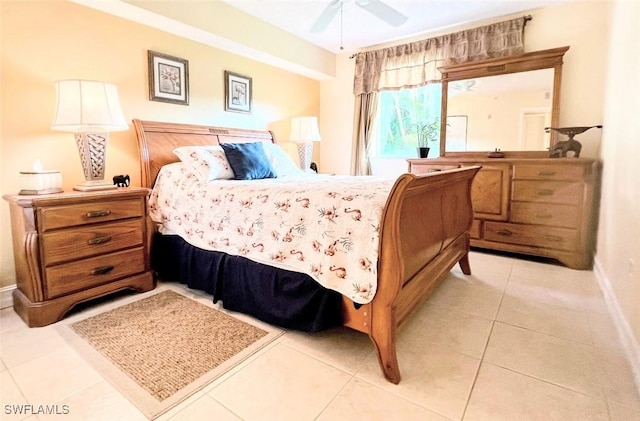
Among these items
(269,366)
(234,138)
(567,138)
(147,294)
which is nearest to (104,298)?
(147,294)

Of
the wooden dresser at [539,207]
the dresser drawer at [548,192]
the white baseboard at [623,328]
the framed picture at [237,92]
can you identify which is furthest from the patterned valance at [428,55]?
the white baseboard at [623,328]

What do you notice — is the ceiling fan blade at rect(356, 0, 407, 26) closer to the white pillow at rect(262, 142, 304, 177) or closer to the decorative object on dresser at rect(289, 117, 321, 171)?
the white pillow at rect(262, 142, 304, 177)

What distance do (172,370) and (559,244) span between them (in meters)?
3.25

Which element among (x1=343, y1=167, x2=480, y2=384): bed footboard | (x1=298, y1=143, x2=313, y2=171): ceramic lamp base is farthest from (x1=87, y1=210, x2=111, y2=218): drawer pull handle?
(x1=298, y1=143, x2=313, y2=171): ceramic lamp base

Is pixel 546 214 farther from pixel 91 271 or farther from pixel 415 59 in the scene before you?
pixel 91 271

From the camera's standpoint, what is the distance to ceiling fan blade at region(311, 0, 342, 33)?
243 centimetres

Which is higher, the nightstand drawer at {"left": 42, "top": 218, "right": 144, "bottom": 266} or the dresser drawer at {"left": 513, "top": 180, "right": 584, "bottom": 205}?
the dresser drawer at {"left": 513, "top": 180, "right": 584, "bottom": 205}

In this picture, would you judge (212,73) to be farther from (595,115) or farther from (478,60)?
(595,115)

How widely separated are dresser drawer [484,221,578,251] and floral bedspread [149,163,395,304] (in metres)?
1.91

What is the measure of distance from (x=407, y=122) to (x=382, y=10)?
2039 mm

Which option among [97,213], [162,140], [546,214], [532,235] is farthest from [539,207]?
[97,213]

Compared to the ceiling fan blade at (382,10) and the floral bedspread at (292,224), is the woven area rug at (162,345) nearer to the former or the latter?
the floral bedspread at (292,224)

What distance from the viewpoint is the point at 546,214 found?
2.99 metres

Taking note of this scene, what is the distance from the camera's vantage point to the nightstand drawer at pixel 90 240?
191cm
